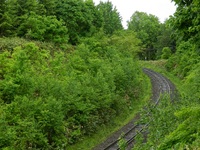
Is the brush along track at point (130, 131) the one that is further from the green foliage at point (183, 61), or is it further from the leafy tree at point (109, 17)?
the leafy tree at point (109, 17)

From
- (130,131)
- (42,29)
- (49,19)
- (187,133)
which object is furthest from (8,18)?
(187,133)

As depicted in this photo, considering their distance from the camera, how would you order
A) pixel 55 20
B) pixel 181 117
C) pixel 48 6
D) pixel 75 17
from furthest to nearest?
pixel 75 17 < pixel 48 6 < pixel 55 20 < pixel 181 117

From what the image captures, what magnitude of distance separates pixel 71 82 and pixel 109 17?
45.2 m

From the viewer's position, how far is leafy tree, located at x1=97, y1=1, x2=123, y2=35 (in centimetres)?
6575

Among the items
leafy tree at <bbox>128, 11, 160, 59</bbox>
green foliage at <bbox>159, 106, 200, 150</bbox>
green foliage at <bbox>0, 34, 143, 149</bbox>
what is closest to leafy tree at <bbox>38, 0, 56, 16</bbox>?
green foliage at <bbox>0, 34, 143, 149</bbox>

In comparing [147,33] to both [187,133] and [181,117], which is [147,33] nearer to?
[181,117]

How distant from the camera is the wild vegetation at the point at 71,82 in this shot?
1226cm

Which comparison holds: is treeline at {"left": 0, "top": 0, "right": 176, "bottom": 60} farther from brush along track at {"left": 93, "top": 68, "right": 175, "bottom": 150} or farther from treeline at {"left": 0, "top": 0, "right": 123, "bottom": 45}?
brush along track at {"left": 93, "top": 68, "right": 175, "bottom": 150}

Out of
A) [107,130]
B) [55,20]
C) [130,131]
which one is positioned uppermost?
[55,20]

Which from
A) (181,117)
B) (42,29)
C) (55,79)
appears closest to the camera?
(181,117)

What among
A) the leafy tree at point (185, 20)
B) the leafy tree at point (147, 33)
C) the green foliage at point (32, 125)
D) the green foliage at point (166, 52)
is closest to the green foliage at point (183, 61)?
the green foliage at point (166, 52)

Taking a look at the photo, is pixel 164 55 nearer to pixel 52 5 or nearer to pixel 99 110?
pixel 52 5

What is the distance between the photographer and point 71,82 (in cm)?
2495

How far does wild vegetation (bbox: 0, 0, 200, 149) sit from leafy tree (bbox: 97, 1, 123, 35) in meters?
A: 8.90
